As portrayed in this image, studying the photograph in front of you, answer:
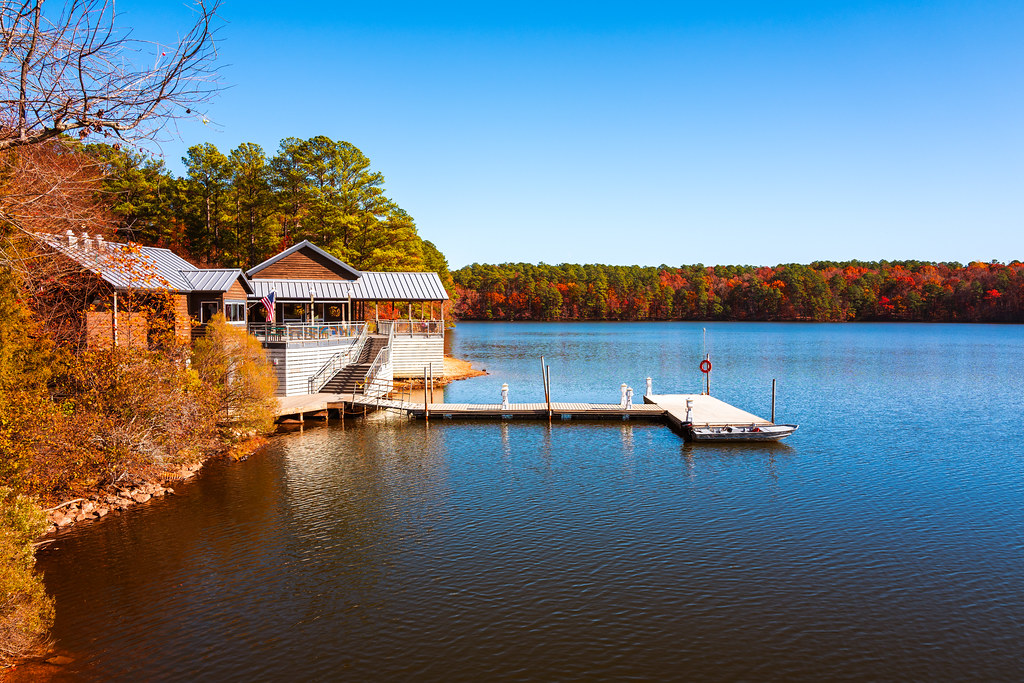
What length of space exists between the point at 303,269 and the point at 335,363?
8784 mm

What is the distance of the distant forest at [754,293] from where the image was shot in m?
154

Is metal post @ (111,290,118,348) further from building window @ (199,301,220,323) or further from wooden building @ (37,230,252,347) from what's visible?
building window @ (199,301,220,323)

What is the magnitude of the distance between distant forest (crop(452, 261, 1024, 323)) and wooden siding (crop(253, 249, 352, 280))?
413ft

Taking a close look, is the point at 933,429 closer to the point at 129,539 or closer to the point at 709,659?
the point at 709,659

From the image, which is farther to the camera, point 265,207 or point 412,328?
point 265,207

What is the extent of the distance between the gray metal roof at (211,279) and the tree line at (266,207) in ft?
75.2

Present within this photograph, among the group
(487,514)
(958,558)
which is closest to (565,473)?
(487,514)

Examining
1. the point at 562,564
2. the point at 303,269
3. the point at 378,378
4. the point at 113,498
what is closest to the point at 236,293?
the point at 303,269

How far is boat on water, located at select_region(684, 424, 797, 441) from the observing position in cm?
2734

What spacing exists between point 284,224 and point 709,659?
2392 inches

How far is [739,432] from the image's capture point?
90.0 ft

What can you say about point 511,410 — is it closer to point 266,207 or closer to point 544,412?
point 544,412

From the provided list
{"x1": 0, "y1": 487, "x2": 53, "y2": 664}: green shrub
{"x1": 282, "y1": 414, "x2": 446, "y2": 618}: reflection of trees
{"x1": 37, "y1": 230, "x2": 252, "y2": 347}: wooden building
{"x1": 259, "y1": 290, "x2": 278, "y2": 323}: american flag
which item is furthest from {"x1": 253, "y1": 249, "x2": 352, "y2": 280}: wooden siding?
{"x1": 0, "y1": 487, "x2": 53, "y2": 664}: green shrub

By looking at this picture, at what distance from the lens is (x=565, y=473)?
22.7 meters
